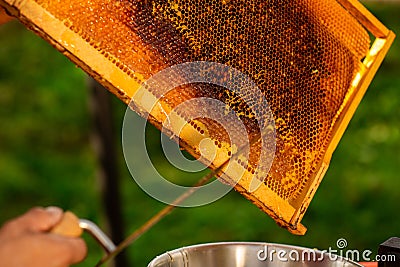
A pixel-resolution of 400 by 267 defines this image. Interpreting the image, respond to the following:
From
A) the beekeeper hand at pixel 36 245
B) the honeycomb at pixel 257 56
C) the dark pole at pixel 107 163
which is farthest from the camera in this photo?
the dark pole at pixel 107 163

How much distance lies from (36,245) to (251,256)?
79 centimetres

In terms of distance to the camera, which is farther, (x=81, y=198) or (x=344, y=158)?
(x=344, y=158)

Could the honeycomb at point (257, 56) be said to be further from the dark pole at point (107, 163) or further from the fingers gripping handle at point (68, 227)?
the dark pole at point (107, 163)

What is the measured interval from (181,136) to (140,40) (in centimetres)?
29

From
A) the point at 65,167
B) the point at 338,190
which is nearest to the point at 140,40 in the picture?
the point at 338,190

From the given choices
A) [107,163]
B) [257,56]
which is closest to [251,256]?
[257,56]

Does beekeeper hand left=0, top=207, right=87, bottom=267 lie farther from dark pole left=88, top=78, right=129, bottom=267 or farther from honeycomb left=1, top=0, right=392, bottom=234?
dark pole left=88, top=78, right=129, bottom=267

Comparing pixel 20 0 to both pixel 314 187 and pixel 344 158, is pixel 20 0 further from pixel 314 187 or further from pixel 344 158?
pixel 344 158

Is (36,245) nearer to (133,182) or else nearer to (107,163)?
(107,163)

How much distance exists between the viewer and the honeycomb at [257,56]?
1.75 meters

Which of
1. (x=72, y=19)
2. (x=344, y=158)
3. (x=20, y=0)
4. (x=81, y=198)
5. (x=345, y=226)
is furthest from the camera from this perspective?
(x=344, y=158)

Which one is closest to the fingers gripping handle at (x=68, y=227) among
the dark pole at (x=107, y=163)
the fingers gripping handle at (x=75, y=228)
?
the fingers gripping handle at (x=75, y=228)

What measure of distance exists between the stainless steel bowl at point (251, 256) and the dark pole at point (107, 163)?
2.34 m

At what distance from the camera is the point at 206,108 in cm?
183
